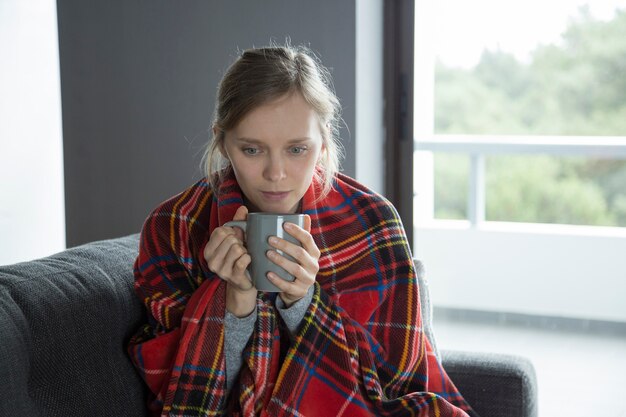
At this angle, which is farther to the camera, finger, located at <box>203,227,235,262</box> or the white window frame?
the white window frame

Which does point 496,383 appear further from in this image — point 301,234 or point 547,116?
point 547,116

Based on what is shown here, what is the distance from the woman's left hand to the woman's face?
13cm

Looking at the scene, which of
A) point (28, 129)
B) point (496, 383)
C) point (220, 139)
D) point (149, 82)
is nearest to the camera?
point (220, 139)

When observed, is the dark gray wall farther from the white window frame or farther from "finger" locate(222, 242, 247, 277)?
"finger" locate(222, 242, 247, 277)

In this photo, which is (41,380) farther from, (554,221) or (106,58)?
(554,221)

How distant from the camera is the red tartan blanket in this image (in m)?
1.31

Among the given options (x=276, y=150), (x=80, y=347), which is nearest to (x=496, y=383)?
(x=276, y=150)

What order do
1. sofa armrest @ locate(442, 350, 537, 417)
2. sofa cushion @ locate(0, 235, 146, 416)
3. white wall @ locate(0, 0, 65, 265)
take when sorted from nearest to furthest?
sofa cushion @ locate(0, 235, 146, 416)
sofa armrest @ locate(442, 350, 537, 417)
white wall @ locate(0, 0, 65, 265)

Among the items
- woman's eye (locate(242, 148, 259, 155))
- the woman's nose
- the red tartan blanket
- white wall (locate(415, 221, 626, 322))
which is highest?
woman's eye (locate(242, 148, 259, 155))

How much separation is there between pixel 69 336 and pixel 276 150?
439 millimetres

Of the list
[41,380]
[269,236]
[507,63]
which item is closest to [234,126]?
[269,236]

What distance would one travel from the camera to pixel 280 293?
1.32m

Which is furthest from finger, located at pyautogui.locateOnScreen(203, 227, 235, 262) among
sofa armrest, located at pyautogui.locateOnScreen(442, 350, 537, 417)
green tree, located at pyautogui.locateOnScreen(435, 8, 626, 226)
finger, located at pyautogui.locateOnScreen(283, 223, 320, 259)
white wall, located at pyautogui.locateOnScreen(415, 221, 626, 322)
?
white wall, located at pyautogui.locateOnScreen(415, 221, 626, 322)

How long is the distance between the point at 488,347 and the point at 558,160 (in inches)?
35.7
